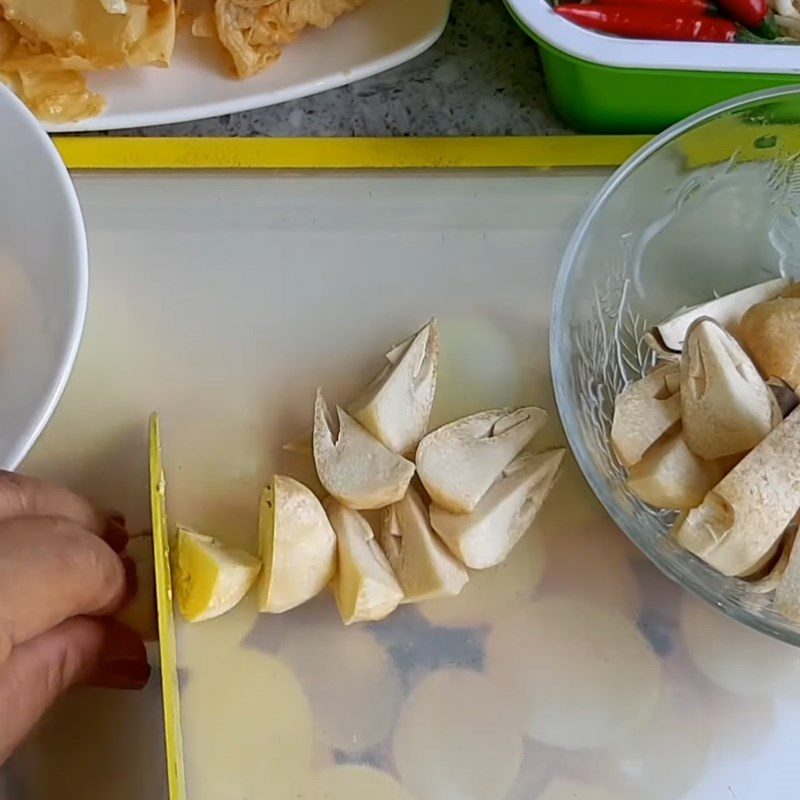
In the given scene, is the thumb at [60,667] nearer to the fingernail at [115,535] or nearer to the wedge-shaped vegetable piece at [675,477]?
the fingernail at [115,535]

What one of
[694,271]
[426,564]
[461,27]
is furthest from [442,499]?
[461,27]

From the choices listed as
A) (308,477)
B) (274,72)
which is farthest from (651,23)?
(308,477)

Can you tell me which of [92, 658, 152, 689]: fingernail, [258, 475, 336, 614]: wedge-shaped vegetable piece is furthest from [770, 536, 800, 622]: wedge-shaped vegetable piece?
[92, 658, 152, 689]: fingernail

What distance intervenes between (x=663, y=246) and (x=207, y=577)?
0.37 meters

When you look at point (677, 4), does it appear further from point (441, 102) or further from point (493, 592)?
point (493, 592)

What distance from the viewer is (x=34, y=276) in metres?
0.65

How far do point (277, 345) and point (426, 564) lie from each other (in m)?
0.18

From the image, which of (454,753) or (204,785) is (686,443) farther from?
(204,785)

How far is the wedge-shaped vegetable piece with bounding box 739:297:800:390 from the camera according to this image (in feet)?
1.94

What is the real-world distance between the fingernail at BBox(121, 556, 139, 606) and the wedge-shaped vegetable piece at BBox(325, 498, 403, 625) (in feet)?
0.37

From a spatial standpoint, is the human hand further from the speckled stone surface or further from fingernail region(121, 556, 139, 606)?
the speckled stone surface

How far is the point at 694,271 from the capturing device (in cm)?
73

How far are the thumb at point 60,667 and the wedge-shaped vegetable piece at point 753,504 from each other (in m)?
0.31

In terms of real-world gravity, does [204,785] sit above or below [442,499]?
below
